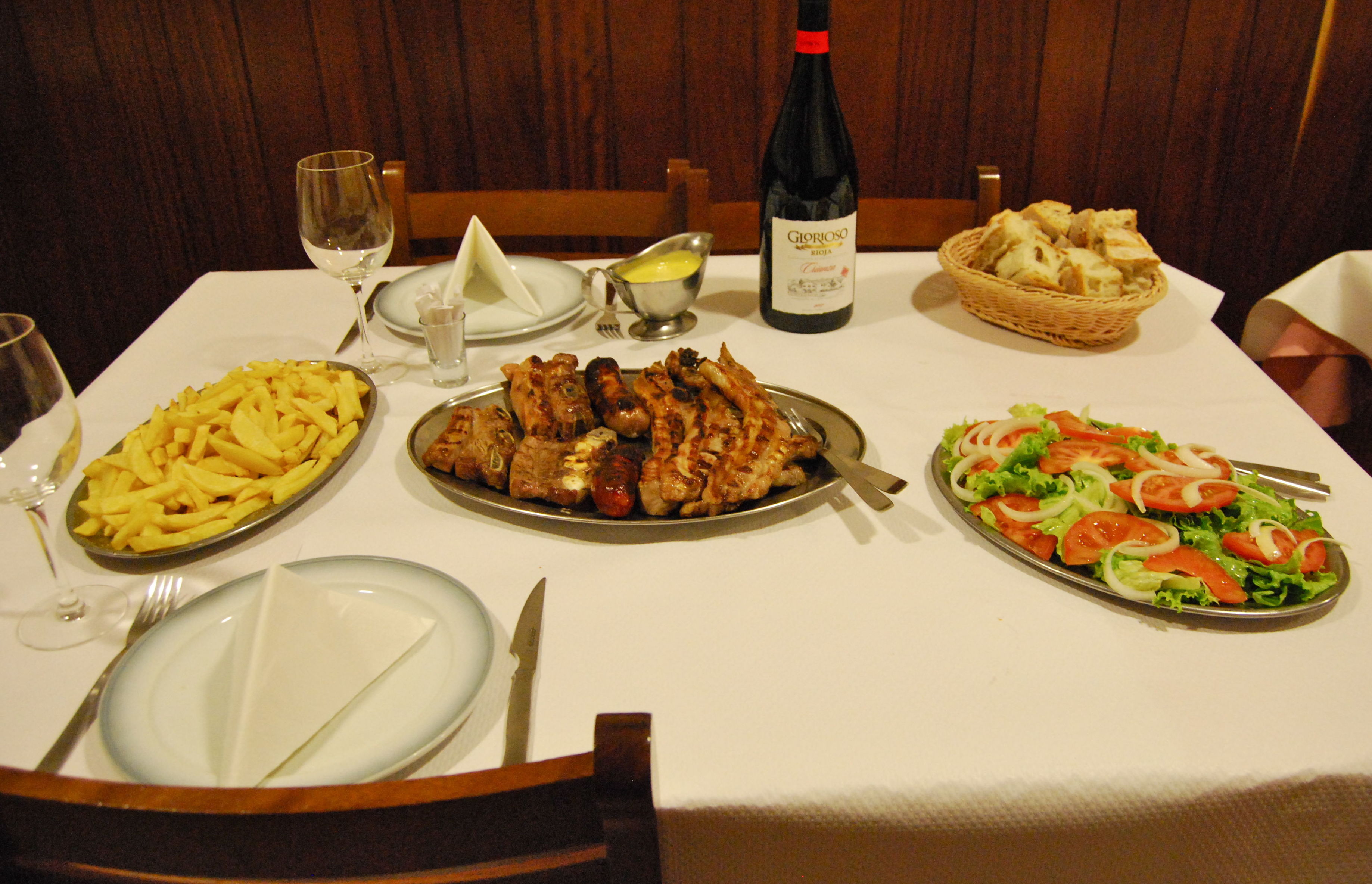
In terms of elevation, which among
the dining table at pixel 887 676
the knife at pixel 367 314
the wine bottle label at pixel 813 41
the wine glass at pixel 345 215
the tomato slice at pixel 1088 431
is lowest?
the dining table at pixel 887 676

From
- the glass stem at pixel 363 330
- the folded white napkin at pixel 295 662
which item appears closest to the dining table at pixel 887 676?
Answer: the folded white napkin at pixel 295 662

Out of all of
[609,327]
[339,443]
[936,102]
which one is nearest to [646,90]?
[936,102]

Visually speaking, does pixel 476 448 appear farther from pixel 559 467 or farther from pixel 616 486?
pixel 616 486

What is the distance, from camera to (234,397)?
130 centimetres

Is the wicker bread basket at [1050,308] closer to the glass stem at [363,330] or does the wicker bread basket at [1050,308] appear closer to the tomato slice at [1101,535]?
the tomato slice at [1101,535]

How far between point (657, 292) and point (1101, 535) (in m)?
0.88

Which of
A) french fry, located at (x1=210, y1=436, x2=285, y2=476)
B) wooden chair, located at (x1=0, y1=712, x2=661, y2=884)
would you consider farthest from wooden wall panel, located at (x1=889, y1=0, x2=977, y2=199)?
wooden chair, located at (x1=0, y1=712, x2=661, y2=884)

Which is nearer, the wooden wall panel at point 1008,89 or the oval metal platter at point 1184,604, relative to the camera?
the oval metal platter at point 1184,604

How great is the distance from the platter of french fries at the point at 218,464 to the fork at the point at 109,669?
41 millimetres

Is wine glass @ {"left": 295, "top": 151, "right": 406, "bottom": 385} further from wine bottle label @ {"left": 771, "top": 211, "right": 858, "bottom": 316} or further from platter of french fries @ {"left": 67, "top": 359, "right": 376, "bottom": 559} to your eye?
wine bottle label @ {"left": 771, "top": 211, "right": 858, "bottom": 316}

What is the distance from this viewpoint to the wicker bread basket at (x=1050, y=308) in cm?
151

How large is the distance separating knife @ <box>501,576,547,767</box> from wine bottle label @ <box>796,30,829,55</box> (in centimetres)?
104

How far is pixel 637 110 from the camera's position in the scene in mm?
3020

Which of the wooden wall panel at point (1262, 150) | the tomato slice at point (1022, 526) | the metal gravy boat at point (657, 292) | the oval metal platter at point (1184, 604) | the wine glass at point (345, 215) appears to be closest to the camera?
the oval metal platter at point (1184, 604)
